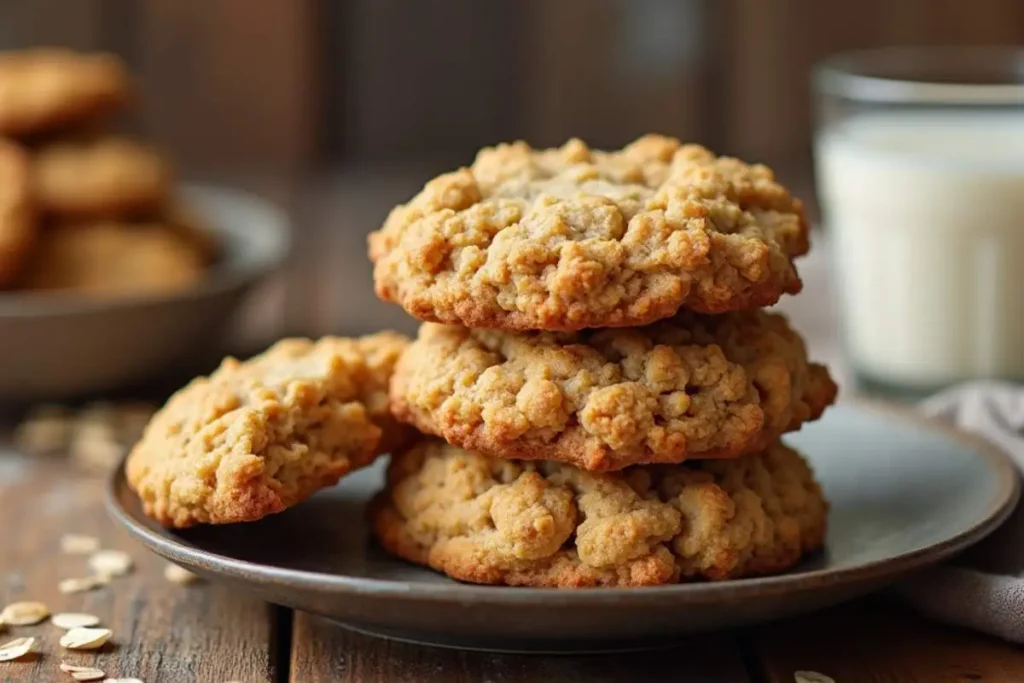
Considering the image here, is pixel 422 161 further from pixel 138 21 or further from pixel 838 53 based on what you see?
pixel 838 53

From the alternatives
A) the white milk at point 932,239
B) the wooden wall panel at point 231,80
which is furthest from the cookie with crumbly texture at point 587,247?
the wooden wall panel at point 231,80

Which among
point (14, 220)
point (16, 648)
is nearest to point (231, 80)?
point (14, 220)

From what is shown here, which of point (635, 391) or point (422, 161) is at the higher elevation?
point (635, 391)

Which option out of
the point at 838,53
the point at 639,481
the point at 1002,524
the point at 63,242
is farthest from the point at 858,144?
the point at 838,53

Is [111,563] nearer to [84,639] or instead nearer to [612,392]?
[84,639]

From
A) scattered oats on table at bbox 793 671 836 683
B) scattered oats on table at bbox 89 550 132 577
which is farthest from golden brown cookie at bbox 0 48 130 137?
scattered oats on table at bbox 793 671 836 683

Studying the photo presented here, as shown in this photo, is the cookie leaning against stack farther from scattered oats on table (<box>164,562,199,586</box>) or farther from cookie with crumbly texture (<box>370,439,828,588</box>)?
scattered oats on table (<box>164,562,199,586</box>)

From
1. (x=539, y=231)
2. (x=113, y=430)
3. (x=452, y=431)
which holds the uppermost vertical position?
(x=539, y=231)
